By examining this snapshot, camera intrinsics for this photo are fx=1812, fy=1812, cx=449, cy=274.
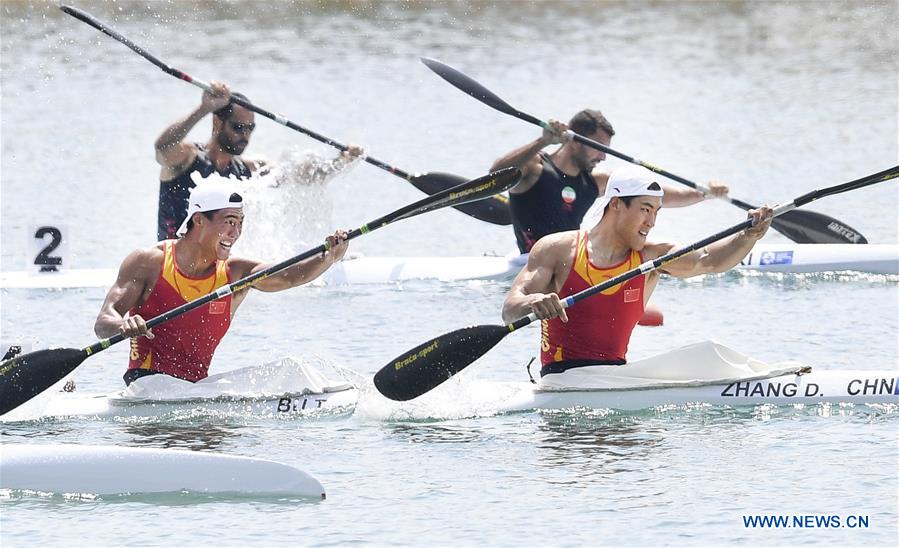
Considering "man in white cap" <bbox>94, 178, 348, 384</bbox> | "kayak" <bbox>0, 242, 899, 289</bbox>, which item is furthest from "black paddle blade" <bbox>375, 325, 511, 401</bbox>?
"kayak" <bbox>0, 242, 899, 289</bbox>

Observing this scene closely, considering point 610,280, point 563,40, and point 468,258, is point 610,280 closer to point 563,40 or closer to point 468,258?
point 468,258

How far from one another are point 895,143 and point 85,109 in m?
12.4

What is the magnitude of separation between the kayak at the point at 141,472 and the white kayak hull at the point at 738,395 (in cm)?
196

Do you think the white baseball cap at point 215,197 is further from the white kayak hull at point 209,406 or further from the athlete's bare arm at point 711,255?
the athlete's bare arm at point 711,255

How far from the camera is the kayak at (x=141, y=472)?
8.88 metres

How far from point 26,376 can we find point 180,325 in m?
0.92

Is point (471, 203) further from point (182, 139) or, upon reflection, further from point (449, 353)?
point (449, 353)

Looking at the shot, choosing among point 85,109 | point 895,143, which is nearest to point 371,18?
point 85,109

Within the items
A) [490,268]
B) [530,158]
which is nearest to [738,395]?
[530,158]

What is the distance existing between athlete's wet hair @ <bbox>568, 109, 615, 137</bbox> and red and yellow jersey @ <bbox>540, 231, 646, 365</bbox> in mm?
3681

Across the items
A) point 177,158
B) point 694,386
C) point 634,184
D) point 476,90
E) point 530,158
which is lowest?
point 694,386

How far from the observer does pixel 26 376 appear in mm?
10242

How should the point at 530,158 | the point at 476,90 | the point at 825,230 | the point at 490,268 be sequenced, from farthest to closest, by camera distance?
1. the point at 825,230
2. the point at 490,268
3. the point at 530,158
4. the point at 476,90

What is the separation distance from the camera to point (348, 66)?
32781 mm
